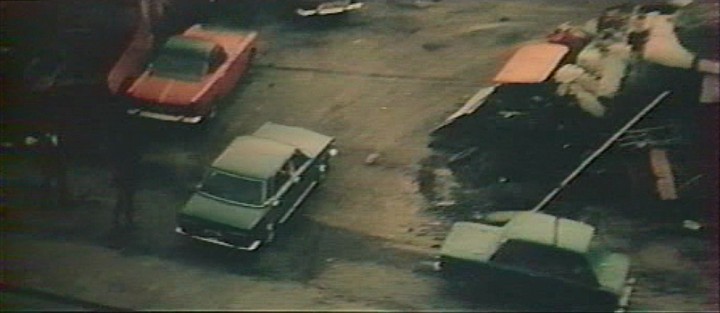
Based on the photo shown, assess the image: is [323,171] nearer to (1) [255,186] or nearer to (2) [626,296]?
→ (1) [255,186]

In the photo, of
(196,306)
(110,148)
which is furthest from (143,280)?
(110,148)

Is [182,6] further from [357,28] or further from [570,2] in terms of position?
[570,2]

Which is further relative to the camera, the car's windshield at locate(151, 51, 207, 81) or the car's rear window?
the car's windshield at locate(151, 51, 207, 81)

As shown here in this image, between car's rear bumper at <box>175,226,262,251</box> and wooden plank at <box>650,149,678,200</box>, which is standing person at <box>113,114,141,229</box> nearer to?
car's rear bumper at <box>175,226,262,251</box>

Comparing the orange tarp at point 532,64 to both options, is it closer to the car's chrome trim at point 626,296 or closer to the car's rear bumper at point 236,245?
the car's chrome trim at point 626,296

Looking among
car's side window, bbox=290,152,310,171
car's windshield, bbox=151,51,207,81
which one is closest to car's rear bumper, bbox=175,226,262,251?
car's side window, bbox=290,152,310,171

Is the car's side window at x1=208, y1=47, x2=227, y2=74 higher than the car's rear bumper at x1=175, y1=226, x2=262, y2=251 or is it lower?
higher
